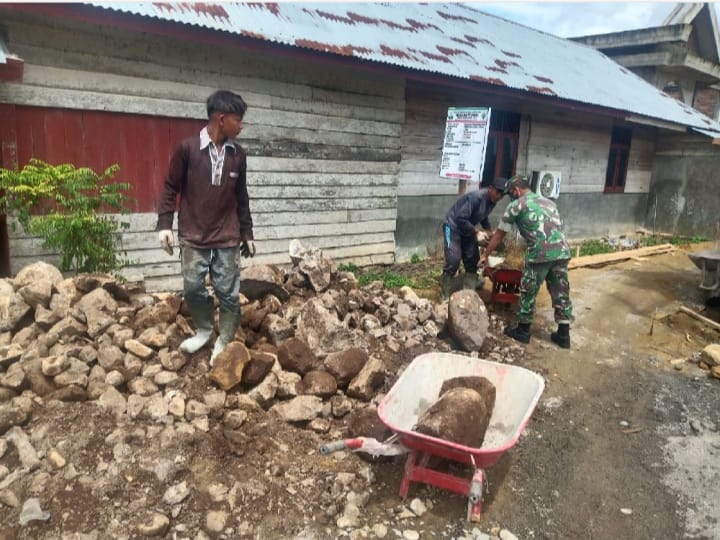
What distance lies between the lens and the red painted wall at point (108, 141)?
16.8ft

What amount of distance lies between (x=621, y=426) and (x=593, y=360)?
1387 mm

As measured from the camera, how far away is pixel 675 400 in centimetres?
470

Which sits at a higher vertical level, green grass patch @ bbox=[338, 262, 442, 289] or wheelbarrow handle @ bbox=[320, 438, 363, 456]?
wheelbarrow handle @ bbox=[320, 438, 363, 456]

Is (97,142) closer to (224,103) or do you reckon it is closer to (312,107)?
(224,103)

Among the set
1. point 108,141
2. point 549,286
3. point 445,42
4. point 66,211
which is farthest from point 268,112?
point 445,42

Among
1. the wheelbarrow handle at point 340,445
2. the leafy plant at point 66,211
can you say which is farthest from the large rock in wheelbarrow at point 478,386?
the leafy plant at point 66,211

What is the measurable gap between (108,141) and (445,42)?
6.40 m

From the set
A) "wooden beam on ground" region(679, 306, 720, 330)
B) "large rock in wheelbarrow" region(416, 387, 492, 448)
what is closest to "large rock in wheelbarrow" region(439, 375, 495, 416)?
"large rock in wheelbarrow" region(416, 387, 492, 448)

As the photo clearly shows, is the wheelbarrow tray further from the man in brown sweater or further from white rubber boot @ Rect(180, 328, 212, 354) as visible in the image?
white rubber boot @ Rect(180, 328, 212, 354)

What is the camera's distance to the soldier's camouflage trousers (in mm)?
5531

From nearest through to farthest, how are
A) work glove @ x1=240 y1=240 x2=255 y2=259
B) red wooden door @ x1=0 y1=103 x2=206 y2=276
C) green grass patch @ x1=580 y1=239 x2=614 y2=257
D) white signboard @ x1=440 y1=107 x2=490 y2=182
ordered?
work glove @ x1=240 y1=240 x2=255 y2=259
red wooden door @ x1=0 y1=103 x2=206 y2=276
white signboard @ x1=440 y1=107 x2=490 y2=182
green grass patch @ x1=580 y1=239 x2=614 y2=257

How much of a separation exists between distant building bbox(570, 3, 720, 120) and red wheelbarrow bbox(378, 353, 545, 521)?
62.5 feet

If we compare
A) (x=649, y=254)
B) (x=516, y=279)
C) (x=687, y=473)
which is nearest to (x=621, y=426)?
(x=687, y=473)

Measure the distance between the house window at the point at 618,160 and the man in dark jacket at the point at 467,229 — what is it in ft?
30.3
